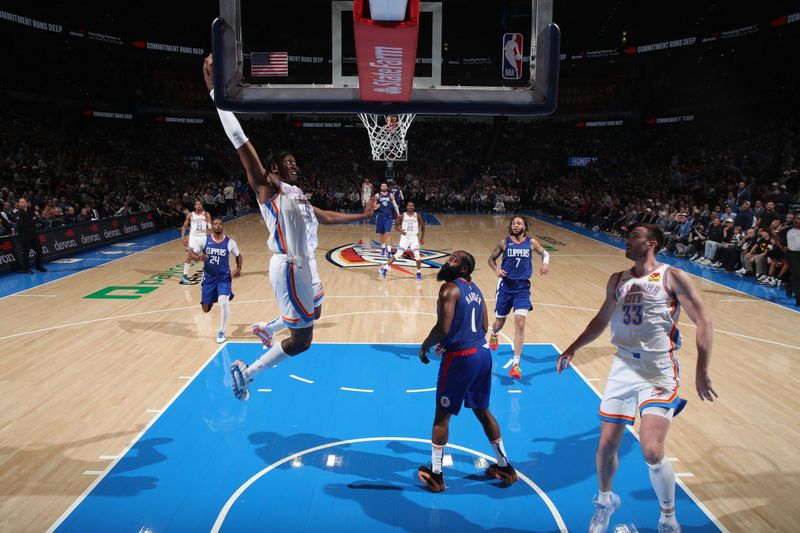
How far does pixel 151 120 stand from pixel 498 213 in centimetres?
2227

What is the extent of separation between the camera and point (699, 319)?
11.9 ft

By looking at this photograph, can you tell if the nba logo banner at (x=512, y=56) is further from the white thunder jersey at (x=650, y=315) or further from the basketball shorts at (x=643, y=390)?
the basketball shorts at (x=643, y=390)

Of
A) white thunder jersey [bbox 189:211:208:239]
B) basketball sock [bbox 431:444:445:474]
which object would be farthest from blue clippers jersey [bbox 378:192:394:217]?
basketball sock [bbox 431:444:445:474]

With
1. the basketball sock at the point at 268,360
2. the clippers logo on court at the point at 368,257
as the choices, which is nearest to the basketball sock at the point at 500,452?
the basketball sock at the point at 268,360

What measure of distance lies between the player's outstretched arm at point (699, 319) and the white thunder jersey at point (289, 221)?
2829 millimetres

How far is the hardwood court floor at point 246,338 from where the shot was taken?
4.72 meters

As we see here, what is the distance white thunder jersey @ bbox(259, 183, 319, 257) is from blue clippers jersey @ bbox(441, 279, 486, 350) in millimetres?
1327

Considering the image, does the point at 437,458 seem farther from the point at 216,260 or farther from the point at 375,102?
the point at 216,260

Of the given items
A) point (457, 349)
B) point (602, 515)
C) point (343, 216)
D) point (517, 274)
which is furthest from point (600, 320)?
point (517, 274)

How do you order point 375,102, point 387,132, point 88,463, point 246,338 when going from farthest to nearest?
point 387,132
point 246,338
point 88,463
point 375,102

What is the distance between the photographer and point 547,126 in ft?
128

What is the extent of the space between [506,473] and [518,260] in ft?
10.2

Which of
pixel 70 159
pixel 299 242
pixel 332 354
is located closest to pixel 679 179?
pixel 332 354

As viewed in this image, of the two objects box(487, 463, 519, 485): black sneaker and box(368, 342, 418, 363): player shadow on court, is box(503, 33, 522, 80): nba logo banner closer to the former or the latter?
box(487, 463, 519, 485): black sneaker
